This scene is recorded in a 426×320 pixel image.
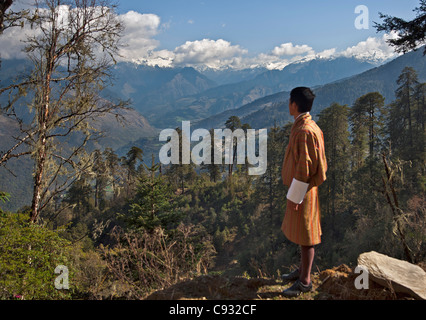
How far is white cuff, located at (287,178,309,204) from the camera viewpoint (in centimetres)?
351

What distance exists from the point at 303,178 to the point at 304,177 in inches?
0.7

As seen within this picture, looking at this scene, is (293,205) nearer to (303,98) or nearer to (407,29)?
(303,98)

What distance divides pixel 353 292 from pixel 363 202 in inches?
746

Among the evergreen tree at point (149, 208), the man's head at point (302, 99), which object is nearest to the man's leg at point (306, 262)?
the man's head at point (302, 99)

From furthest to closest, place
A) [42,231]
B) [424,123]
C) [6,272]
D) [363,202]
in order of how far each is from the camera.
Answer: [424,123]
[363,202]
[42,231]
[6,272]

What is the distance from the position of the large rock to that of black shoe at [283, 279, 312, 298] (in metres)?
0.87

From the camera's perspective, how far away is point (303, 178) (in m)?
Answer: 3.52

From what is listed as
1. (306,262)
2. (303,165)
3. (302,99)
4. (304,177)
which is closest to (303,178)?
(304,177)

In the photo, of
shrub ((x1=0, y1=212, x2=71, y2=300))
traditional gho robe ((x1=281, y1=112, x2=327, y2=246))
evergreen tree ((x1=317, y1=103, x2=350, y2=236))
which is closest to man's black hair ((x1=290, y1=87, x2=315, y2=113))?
traditional gho robe ((x1=281, y1=112, x2=327, y2=246))

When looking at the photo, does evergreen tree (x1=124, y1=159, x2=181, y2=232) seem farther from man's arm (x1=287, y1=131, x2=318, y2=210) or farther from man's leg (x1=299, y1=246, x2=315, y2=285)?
man's arm (x1=287, y1=131, x2=318, y2=210)

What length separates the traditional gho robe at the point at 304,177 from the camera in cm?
355
